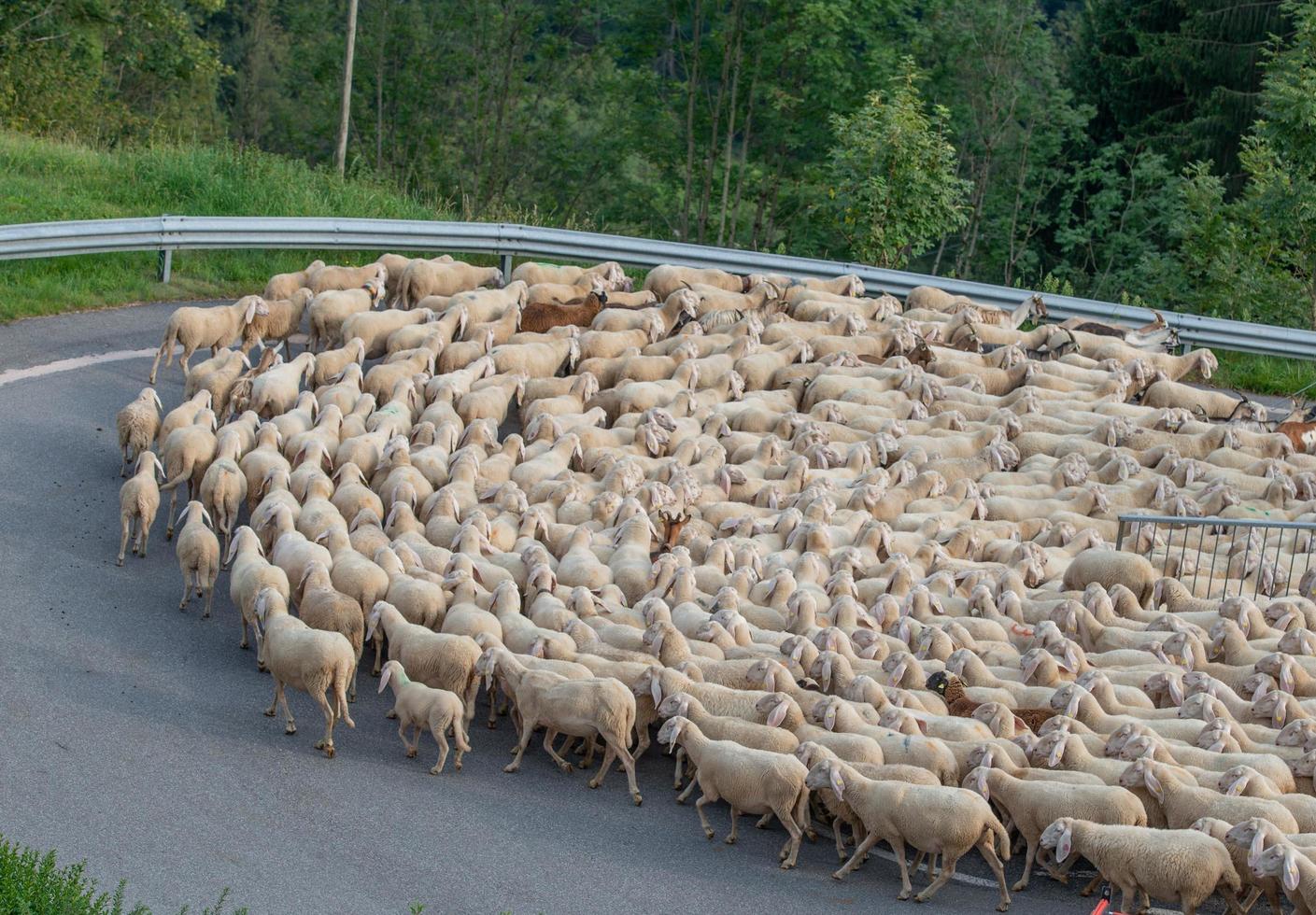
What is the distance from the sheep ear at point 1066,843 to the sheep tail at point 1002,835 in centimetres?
29

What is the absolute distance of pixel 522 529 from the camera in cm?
1355

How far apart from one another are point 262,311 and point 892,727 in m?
9.20

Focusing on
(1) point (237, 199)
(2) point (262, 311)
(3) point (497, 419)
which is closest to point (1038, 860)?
(3) point (497, 419)

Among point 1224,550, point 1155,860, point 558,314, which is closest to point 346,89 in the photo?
point 558,314

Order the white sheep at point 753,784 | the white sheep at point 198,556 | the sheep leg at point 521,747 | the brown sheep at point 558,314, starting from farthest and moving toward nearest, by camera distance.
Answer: the brown sheep at point 558,314 < the white sheep at point 198,556 < the sheep leg at point 521,747 < the white sheep at point 753,784

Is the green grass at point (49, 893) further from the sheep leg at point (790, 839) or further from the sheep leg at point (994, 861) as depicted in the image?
the sheep leg at point (994, 861)

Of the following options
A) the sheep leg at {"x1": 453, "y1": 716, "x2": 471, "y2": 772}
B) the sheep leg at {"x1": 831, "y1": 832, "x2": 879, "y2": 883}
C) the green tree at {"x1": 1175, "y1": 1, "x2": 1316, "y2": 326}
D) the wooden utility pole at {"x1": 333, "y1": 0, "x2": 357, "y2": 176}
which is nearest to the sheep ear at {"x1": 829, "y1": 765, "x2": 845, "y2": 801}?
the sheep leg at {"x1": 831, "y1": 832, "x2": 879, "y2": 883}

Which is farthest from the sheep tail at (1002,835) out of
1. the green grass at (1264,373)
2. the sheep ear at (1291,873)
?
the green grass at (1264,373)

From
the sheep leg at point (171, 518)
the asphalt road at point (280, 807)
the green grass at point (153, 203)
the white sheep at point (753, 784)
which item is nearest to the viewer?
the asphalt road at point (280, 807)

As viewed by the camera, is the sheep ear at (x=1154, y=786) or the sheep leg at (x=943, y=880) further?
the sheep ear at (x=1154, y=786)

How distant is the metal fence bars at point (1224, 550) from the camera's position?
13.7 meters

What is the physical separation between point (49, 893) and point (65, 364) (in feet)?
33.0

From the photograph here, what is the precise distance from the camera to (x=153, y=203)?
73.5 ft

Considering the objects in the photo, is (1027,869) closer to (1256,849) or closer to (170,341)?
(1256,849)
